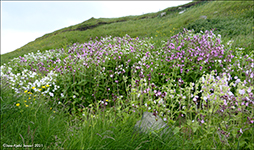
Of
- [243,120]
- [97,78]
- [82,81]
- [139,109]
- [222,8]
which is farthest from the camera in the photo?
[222,8]

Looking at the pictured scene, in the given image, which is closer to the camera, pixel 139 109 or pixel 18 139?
pixel 18 139

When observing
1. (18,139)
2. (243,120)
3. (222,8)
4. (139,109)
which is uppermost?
(222,8)

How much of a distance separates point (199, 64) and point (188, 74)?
0.51m

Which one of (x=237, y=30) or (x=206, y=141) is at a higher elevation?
(x=237, y=30)

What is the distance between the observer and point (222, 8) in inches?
869

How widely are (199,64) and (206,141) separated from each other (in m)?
3.53

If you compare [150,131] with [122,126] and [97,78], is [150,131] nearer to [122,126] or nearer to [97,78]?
[122,126]

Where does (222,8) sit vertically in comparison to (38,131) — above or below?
above

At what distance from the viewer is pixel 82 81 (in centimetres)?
547

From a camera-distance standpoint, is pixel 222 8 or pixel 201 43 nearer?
pixel 201 43

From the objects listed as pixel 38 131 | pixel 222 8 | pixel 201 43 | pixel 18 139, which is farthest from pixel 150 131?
pixel 222 8

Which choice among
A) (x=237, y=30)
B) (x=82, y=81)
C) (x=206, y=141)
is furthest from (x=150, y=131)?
(x=237, y=30)

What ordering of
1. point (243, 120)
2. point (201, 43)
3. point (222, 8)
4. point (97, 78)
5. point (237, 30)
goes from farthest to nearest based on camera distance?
point (222, 8) < point (237, 30) < point (201, 43) < point (97, 78) < point (243, 120)

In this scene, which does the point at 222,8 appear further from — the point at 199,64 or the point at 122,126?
the point at 122,126
